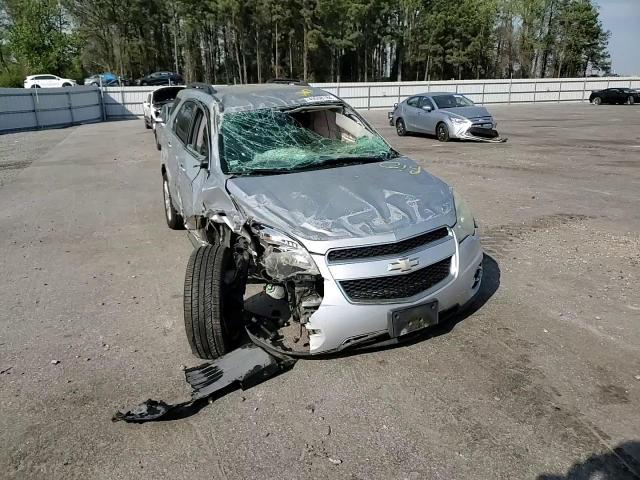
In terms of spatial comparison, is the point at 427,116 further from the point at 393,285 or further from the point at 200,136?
the point at 393,285

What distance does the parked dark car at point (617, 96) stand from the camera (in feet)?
113

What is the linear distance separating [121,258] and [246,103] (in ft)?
7.70

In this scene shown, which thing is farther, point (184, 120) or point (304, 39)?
point (304, 39)

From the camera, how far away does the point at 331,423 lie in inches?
120

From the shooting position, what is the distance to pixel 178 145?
5941 millimetres

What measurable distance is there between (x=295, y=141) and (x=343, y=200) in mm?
1397

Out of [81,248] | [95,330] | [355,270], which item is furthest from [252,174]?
[81,248]

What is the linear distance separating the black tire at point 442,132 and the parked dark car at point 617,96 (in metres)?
A: 24.2

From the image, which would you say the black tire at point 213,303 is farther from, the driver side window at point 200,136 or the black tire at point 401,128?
the black tire at point 401,128

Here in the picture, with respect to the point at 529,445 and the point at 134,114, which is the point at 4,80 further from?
the point at 529,445

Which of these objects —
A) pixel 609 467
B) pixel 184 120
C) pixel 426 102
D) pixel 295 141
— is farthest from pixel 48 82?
pixel 609 467

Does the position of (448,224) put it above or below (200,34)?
below

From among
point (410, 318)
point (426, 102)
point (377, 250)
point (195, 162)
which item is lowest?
point (410, 318)

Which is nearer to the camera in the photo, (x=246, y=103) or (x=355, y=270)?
(x=355, y=270)
